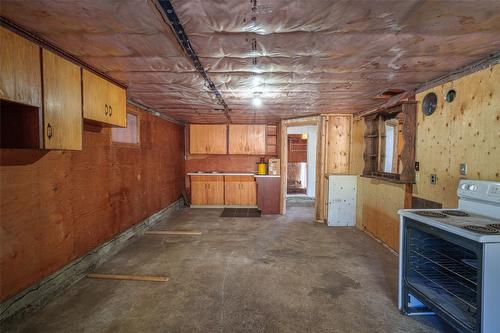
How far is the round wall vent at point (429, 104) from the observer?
107 inches

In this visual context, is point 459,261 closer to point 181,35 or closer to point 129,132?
point 181,35

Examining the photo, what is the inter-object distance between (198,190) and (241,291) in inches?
159

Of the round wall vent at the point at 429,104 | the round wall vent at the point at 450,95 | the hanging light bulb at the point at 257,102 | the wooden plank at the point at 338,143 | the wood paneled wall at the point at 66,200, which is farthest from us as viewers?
the wooden plank at the point at 338,143

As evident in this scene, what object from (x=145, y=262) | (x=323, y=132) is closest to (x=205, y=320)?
(x=145, y=262)

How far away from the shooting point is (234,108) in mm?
4422

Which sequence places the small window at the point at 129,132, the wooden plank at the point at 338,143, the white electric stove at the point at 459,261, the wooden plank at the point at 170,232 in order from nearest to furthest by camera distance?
1. the white electric stove at the point at 459,261
2. the small window at the point at 129,132
3. the wooden plank at the point at 170,232
4. the wooden plank at the point at 338,143

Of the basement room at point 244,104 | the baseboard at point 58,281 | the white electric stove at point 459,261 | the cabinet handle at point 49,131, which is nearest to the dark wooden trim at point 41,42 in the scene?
the basement room at point 244,104

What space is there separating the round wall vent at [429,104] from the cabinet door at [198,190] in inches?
192

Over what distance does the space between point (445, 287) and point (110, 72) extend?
3739 mm

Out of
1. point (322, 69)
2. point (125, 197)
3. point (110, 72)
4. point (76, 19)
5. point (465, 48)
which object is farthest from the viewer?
point (125, 197)

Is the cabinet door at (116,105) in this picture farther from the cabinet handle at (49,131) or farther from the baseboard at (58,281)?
the baseboard at (58,281)

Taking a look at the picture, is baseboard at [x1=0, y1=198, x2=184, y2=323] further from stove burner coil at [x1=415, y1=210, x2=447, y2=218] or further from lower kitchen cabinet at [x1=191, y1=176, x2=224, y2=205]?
stove burner coil at [x1=415, y1=210, x2=447, y2=218]

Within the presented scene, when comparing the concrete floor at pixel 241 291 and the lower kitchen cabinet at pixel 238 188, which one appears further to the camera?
the lower kitchen cabinet at pixel 238 188

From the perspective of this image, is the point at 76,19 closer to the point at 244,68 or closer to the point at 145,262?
the point at 244,68
